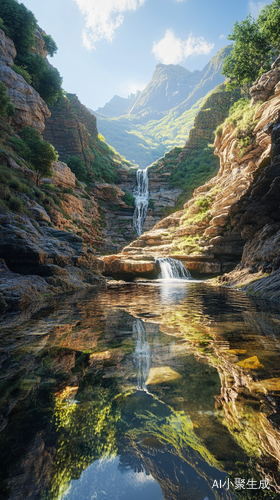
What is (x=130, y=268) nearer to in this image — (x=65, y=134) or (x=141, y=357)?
(x=141, y=357)

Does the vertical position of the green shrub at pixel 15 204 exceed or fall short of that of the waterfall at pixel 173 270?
it exceeds it

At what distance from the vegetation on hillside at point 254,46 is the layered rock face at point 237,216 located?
7.68m

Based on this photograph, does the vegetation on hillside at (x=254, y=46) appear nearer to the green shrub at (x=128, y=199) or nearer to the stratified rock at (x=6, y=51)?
the green shrub at (x=128, y=199)

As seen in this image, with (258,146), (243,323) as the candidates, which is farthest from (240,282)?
(258,146)

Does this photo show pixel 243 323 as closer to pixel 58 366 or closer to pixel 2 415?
pixel 58 366

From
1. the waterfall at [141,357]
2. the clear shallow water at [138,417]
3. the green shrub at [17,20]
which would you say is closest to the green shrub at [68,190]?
the green shrub at [17,20]

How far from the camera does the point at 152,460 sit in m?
1.28

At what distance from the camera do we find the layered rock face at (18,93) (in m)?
21.5

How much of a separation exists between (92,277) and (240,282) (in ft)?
27.8

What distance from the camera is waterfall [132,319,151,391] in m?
2.23

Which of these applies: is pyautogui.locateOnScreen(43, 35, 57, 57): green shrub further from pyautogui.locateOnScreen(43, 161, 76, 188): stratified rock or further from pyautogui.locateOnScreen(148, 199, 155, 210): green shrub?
pyautogui.locateOnScreen(148, 199, 155, 210): green shrub

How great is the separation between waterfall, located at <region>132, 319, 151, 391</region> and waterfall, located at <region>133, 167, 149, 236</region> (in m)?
35.1

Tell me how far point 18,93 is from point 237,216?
2474 centimetres

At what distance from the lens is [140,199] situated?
43.3m
